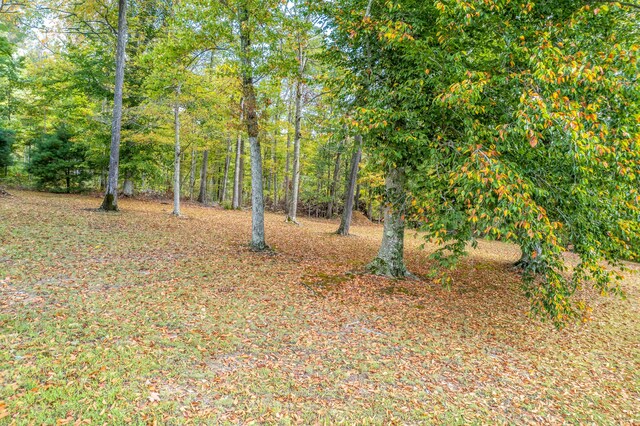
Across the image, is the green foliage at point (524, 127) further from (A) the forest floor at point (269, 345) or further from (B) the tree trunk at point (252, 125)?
(B) the tree trunk at point (252, 125)

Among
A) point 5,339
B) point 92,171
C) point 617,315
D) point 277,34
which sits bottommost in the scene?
point 617,315

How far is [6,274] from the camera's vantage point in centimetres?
505

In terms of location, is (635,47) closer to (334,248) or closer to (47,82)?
(334,248)

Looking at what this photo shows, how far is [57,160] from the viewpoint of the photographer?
50.1 ft

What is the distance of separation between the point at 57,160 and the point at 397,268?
1679 centimetres

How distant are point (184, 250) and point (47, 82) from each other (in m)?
14.0

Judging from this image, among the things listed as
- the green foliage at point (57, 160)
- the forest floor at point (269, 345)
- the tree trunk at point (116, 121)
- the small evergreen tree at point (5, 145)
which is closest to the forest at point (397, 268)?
the forest floor at point (269, 345)

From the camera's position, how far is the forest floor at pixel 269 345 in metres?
3.02

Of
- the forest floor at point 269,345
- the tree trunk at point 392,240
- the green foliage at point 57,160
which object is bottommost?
the forest floor at point 269,345

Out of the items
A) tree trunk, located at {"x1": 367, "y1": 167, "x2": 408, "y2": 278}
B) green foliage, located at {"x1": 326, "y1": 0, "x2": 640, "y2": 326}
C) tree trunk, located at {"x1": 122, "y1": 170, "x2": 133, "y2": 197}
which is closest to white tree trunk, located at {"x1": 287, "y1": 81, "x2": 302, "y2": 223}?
tree trunk, located at {"x1": 367, "y1": 167, "x2": 408, "y2": 278}

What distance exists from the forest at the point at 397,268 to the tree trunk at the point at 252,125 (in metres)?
0.06

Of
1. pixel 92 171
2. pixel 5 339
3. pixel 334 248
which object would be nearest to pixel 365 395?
pixel 5 339

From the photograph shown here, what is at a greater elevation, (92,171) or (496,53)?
(496,53)

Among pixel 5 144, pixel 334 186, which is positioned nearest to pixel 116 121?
pixel 5 144
